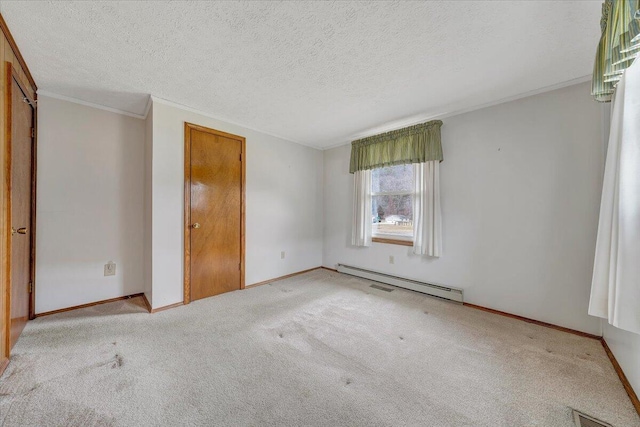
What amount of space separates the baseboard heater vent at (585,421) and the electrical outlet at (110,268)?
4.09 metres

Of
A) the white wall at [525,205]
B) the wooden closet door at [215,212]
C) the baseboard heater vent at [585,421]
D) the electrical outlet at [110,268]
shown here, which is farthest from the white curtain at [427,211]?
the electrical outlet at [110,268]

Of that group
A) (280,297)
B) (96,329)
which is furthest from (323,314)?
(96,329)

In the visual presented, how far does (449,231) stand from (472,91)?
4.99 ft

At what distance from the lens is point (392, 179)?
3562 mm

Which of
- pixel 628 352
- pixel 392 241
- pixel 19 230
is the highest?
pixel 19 230

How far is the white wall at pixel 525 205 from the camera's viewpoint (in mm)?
2119

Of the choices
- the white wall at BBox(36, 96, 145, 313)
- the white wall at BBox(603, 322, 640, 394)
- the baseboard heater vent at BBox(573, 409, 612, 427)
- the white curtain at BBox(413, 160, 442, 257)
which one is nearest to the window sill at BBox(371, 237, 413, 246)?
the white curtain at BBox(413, 160, 442, 257)

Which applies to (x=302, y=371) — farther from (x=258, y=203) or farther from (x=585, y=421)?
(x=258, y=203)

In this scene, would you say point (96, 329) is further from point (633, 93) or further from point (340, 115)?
point (633, 93)

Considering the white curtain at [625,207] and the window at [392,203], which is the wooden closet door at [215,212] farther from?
the white curtain at [625,207]

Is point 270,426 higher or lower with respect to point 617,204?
lower

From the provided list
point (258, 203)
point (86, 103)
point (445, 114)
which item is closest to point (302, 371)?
point (258, 203)

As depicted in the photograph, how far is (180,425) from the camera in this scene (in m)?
1.22

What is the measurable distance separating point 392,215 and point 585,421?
2605 millimetres
